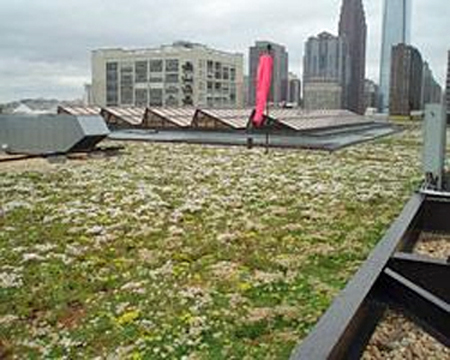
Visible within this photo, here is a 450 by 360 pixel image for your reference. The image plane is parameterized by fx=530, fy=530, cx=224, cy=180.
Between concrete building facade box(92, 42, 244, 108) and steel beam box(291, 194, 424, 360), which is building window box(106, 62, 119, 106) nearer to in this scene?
concrete building facade box(92, 42, 244, 108)

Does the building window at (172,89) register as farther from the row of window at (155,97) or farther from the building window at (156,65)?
the building window at (156,65)

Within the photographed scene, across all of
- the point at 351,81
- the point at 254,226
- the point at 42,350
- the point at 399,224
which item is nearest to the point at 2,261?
the point at 42,350

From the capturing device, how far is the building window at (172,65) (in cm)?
11013

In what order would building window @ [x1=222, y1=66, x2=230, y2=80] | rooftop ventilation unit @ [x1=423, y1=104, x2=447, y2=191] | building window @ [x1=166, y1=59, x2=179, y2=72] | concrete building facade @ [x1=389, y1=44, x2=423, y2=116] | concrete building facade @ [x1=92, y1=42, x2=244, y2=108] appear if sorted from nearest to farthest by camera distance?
rooftop ventilation unit @ [x1=423, y1=104, x2=447, y2=191] → concrete building facade @ [x1=389, y1=44, x2=423, y2=116] → building window @ [x1=166, y1=59, x2=179, y2=72] → concrete building facade @ [x1=92, y1=42, x2=244, y2=108] → building window @ [x1=222, y1=66, x2=230, y2=80]

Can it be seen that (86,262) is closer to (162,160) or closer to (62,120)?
(162,160)

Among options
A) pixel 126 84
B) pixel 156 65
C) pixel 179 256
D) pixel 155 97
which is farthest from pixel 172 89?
pixel 179 256

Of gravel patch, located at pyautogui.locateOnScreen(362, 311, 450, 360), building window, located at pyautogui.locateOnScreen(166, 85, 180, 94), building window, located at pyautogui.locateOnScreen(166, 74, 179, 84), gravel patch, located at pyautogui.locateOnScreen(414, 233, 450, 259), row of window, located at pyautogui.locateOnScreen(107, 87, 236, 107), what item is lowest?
gravel patch, located at pyautogui.locateOnScreen(362, 311, 450, 360)

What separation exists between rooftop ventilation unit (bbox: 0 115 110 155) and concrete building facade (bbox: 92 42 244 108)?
8163cm

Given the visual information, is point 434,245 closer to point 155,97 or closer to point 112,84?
point 155,97

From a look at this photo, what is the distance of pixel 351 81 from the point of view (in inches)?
5369

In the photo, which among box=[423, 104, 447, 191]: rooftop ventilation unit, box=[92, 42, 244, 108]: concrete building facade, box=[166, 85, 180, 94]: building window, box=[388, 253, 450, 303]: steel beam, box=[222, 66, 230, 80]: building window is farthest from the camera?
box=[222, 66, 230, 80]: building window

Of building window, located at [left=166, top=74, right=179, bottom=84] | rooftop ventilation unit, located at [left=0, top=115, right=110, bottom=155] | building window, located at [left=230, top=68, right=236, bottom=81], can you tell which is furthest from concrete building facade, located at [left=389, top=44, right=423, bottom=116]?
rooftop ventilation unit, located at [left=0, top=115, right=110, bottom=155]

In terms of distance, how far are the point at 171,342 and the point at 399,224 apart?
504 centimetres

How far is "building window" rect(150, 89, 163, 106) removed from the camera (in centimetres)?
11375
